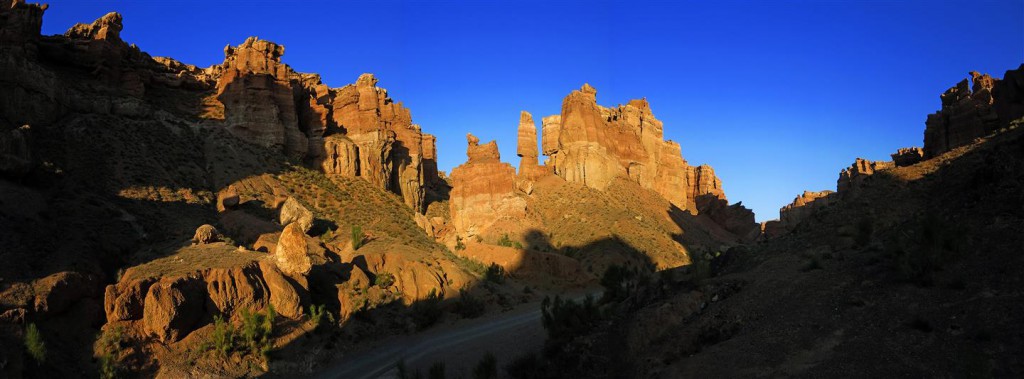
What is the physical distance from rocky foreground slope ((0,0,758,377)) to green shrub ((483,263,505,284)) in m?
0.30

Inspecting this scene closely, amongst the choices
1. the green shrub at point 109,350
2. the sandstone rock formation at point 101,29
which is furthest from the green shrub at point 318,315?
the sandstone rock formation at point 101,29

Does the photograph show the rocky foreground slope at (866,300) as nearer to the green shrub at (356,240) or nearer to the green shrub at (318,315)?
the green shrub at (318,315)

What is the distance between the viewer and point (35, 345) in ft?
59.4

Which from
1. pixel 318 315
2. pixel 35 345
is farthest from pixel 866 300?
pixel 35 345

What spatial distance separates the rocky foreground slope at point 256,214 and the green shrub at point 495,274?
0.98 ft

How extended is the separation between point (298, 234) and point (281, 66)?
124 feet

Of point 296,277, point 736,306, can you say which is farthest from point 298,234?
point 736,306

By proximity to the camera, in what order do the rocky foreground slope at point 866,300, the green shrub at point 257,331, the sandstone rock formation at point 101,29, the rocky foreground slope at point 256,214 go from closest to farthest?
the rocky foreground slope at point 866,300, the rocky foreground slope at point 256,214, the green shrub at point 257,331, the sandstone rock formation at point 101,29

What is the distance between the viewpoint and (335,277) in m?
31.0

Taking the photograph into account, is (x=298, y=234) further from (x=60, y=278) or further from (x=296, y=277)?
(x=60, y=278)

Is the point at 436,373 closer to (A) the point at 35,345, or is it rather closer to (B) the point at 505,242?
(A) the point at 35,345

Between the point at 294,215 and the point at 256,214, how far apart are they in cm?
278

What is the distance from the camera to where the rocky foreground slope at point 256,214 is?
853 inches

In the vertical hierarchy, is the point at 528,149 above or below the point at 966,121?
above
